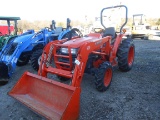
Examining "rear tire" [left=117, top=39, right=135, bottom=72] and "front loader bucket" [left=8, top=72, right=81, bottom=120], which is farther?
"rear tire" [left=117, top=39, right=135, bottom=72]

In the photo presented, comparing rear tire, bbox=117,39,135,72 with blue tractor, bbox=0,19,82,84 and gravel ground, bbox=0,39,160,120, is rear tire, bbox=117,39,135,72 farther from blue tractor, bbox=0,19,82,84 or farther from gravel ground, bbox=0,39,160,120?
blue tractor, bbox=0,19,82,84

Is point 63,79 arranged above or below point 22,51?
below

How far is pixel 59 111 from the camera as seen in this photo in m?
3.23

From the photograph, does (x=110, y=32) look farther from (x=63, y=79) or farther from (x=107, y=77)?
(x=63, y=79)

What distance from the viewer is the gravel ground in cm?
332

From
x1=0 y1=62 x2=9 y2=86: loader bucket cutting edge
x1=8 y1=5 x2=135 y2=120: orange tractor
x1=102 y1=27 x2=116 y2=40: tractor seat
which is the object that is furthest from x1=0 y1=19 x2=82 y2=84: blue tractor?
x1=8 y1=5 x2=135 y2=120: orange tractor

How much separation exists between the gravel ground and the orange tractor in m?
0.23

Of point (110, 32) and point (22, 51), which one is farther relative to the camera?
point (22, 51)

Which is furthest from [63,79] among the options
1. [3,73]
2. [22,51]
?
[22,51]

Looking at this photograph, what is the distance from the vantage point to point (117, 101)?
3840 millimetres

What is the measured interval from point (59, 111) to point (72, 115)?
39 cm

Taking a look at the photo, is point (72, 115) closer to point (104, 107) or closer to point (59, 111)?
point (59, 111)

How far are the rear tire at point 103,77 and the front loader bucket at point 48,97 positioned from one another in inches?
39.6

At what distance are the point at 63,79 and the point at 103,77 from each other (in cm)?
131
